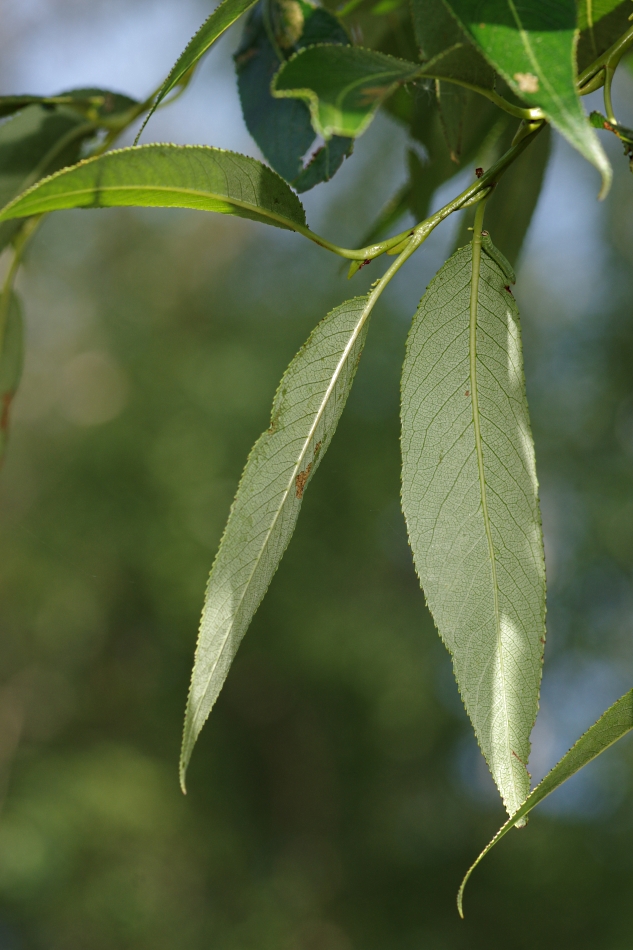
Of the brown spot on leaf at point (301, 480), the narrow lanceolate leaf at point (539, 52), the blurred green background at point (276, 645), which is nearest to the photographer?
the narrow lanceolate leaf at point (539, 52)

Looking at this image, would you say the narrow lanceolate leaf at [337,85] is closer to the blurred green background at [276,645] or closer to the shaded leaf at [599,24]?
the shaded leaf at [599,24]

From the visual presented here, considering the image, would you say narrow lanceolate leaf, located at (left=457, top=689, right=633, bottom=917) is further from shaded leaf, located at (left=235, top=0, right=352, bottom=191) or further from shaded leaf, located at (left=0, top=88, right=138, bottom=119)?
shaded leaf, located at (left=0, top=88, right=138, bottom=119)

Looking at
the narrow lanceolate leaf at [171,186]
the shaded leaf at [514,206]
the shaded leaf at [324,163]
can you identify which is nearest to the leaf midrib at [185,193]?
the narrow lanceolate leaf at [171,186]

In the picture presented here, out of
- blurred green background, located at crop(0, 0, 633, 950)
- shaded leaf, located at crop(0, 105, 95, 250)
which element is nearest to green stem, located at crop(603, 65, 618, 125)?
shaded leaf, located at crop(0, 105, 95, 250)

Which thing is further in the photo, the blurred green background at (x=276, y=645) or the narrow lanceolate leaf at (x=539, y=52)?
the blurred green background at (x=276, y=645)

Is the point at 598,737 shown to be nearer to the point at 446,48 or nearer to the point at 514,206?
the point at 446,48

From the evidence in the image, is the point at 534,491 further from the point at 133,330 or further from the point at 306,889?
the point at 133,330
